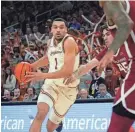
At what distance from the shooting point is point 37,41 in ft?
42.8

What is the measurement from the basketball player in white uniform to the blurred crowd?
2.14 meters

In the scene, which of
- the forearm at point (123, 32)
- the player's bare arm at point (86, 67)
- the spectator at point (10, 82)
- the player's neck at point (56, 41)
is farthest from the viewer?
the spectator at point (10, 82)

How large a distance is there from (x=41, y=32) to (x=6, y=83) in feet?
13.8

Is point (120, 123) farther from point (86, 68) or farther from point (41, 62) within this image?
point (41, 62)

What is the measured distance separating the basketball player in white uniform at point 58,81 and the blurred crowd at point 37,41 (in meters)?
2.14

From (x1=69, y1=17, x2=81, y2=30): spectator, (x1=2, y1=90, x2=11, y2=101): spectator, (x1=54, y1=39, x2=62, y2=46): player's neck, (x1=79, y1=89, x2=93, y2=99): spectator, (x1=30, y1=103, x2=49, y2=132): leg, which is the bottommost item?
(x1=2, y1=90, x2=11, y2=101): spectator

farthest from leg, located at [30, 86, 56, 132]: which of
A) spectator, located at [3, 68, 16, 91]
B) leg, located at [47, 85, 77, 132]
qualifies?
spectator, located at [3, 68, 16, 91]

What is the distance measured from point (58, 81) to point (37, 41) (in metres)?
7.09

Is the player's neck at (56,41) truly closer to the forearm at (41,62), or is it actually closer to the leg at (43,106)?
the forearm at (41,62)

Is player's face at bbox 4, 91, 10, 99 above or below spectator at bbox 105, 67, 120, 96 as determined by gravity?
below

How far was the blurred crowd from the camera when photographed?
9016mm

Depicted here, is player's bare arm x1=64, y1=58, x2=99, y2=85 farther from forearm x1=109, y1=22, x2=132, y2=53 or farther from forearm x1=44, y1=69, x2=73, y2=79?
forearm x1=44, y1=69, x2=73, y2=79

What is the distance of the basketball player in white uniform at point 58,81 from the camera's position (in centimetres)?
580

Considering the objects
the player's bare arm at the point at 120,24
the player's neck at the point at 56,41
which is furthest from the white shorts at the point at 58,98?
the player's bare arm at the point at 120,24
